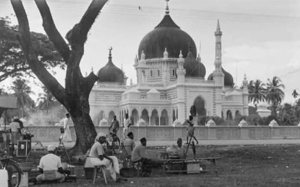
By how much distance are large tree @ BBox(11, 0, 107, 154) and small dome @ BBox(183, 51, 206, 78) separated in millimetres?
50809

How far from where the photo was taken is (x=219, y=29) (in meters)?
69.9

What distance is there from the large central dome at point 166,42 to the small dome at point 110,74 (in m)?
4.24

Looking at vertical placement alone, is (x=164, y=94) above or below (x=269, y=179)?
above

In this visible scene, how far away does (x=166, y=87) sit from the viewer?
66500 millimetres

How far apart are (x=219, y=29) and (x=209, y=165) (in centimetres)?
5709

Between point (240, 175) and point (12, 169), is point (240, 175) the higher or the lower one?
the lower one

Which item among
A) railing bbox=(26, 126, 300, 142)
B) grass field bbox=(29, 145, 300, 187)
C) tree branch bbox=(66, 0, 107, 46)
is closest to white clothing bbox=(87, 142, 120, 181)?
grass field bbox=(29, 145, 300, 187)

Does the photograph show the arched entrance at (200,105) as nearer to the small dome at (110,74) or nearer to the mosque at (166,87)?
the mosque at (166,87)

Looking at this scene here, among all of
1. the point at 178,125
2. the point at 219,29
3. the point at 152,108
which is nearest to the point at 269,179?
the point at 178,125

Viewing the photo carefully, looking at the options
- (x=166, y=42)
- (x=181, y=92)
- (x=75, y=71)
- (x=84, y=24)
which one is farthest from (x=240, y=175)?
(x=166, y=42)

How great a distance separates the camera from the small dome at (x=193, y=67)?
65.6 meters

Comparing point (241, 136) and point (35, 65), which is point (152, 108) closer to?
point (241, 136)

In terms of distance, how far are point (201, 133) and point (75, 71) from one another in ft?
45.5

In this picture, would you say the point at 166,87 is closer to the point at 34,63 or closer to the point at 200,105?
the point at 200,105
